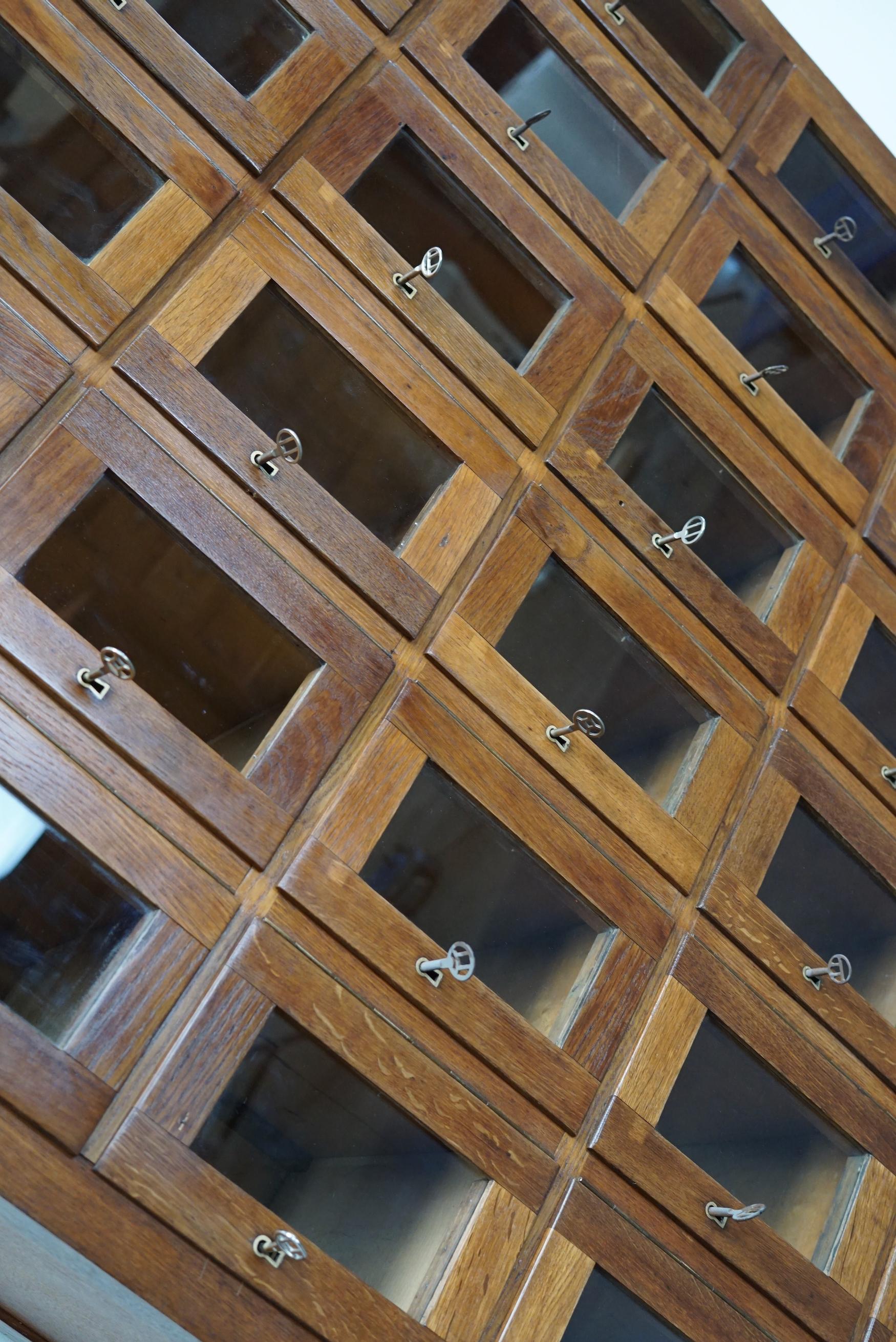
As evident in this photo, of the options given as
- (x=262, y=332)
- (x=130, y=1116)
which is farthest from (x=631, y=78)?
(x=130, y=1116)

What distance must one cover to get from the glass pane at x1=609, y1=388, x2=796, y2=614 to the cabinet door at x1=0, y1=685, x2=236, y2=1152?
2.13 feet

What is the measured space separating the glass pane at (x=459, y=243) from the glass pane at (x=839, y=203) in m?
0.49

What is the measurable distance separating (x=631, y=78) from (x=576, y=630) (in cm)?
69

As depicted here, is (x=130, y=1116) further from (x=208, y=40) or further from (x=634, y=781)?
(x=208, y=40)

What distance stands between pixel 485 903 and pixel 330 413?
47 cm

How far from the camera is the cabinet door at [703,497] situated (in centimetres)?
126

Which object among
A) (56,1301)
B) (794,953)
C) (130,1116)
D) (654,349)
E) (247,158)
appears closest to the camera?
(130,1116)

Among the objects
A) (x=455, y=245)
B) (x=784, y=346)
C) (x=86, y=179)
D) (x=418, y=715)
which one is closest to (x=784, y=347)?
(x=784, y=346)

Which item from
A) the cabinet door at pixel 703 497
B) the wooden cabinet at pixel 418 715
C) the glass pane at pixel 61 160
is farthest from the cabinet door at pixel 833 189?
the glass pane at pixel 61 160

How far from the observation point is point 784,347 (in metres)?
1.46

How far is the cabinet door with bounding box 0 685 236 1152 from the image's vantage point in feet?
2.74

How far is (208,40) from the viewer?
43.4 inches

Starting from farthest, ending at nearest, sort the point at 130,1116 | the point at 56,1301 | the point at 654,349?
the point at 654,349
the point at 56,1301
the point at 130,1116

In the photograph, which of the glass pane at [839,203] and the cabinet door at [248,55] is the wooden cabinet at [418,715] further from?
the glass pane at [839,203]
